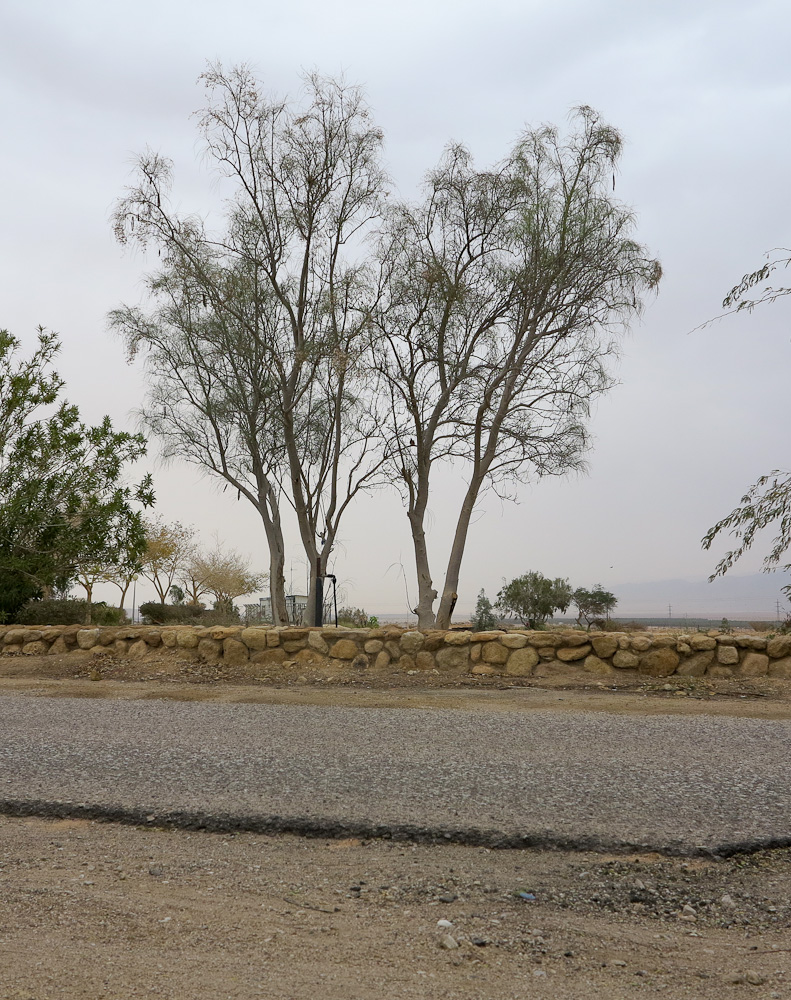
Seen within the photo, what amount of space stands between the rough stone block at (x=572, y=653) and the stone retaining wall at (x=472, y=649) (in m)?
0.01

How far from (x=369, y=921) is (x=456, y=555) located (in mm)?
12683

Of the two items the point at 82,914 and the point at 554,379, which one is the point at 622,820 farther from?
the point at 554,379

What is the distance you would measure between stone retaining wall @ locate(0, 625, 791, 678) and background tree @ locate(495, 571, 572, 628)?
15.5 m

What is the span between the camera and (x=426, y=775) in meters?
5.05

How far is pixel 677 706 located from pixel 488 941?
20.4ft

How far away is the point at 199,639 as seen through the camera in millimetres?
11773

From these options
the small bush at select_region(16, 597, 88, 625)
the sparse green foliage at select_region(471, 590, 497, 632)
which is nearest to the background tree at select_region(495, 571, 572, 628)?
the sparse green foliage at select_region(471, 590, 497, 632)

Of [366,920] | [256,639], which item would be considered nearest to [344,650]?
[256,639]

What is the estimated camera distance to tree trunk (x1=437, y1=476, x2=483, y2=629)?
15609 millimetres

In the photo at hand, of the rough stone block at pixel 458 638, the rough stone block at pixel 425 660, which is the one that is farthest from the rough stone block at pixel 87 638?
the rough stone block at pixel 458 638

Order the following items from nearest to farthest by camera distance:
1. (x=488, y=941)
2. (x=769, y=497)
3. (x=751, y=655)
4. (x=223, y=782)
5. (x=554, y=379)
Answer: (x=488, y=941), (x=223, y=782), (x=769, y=497), (x=751, y=655), (x=554, y=379)

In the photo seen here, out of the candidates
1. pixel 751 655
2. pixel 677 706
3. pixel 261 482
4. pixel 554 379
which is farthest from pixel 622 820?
pixel 261 482

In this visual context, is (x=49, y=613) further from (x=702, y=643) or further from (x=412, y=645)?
(x=702, y=643)

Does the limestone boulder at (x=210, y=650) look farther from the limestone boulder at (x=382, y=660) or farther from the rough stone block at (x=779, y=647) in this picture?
the rough stone block at (x=779, y=647)
